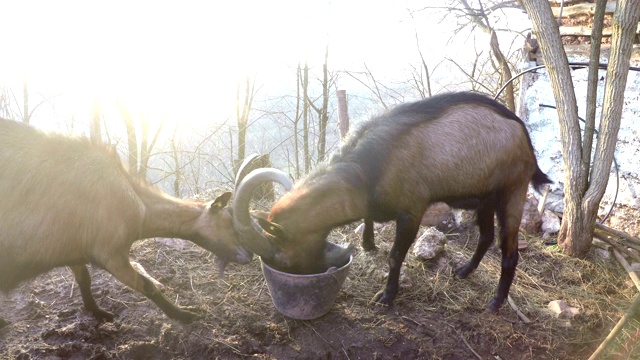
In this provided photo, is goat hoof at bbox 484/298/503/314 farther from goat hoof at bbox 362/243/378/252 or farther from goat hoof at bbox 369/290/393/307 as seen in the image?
goat hoof at bbox 362/243/378/252

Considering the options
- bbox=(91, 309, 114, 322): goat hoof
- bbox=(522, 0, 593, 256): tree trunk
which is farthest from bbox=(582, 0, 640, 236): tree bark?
bbox=(91, 309, 114, 322): goat hoof

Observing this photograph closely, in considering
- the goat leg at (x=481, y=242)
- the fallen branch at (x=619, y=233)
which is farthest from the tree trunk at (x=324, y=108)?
the fallen branch at (x=619, y=233)

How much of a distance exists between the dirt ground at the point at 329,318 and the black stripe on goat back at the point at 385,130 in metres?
1.28

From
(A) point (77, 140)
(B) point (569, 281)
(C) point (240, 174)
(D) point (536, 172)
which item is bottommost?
(B) point (569, 281)

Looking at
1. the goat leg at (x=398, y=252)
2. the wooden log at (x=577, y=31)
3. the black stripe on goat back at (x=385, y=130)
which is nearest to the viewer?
the black stripe on goat back at (x=385, y=130)

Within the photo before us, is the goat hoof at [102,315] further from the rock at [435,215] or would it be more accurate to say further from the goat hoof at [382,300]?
the rock at [435,215]

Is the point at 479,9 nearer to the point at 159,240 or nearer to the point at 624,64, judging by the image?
the point at 624,64

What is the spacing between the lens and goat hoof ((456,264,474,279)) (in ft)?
15.5

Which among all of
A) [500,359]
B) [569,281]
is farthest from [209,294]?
[569,281]

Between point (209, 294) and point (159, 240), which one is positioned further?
point (159, 240)

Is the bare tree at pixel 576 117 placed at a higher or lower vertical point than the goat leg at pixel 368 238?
higher

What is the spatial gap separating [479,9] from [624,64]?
4397mm

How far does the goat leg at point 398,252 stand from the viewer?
4.00 meters

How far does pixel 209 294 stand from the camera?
14.0ft
